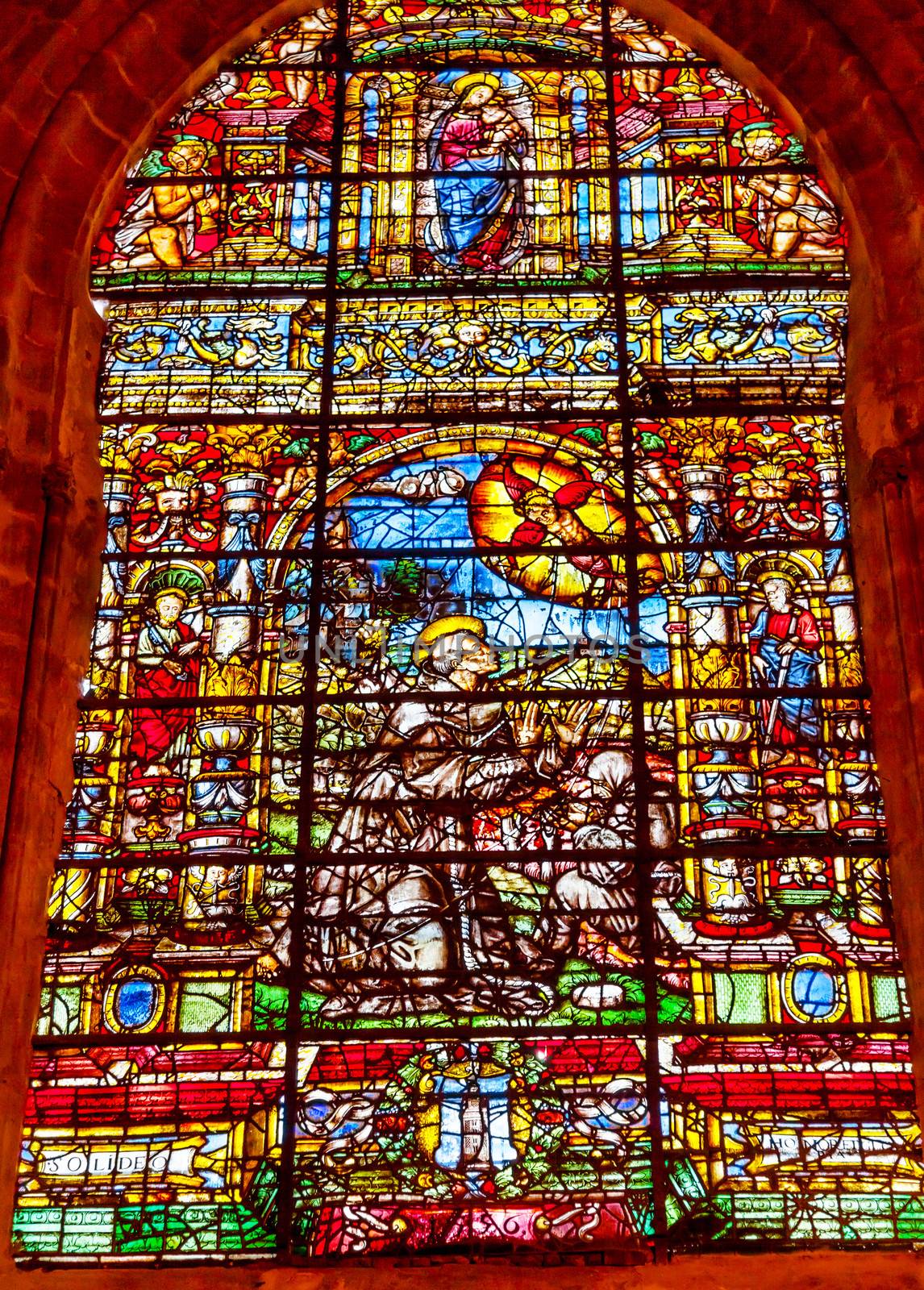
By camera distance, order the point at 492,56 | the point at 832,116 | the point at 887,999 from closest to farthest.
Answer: the point at 887,999 → the point at 832,116 → the point at 492,56

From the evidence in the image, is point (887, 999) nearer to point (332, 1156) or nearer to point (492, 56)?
point (332, 1156)

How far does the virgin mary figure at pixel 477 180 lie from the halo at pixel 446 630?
5.70ft

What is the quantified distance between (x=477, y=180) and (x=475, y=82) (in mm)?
586

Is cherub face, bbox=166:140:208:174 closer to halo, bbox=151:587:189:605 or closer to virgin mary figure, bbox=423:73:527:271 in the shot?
virgin mary figure, bbox=423:73:527:271

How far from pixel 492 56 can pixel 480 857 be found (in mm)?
4036

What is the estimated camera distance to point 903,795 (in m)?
8.52

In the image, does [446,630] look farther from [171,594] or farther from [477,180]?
[477,180]

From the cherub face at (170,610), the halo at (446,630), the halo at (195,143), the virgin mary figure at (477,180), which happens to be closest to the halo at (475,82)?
the virgin mary figure at (477,180)

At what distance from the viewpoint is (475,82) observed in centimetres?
1062

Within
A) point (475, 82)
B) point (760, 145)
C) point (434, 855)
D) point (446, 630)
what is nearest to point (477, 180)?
point (475, 82)

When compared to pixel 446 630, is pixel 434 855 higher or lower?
lower

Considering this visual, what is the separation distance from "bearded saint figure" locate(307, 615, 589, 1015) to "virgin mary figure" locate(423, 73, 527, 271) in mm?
1838

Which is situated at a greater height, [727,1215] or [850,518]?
[850,518]

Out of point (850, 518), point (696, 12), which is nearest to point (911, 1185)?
point (850, 518)
